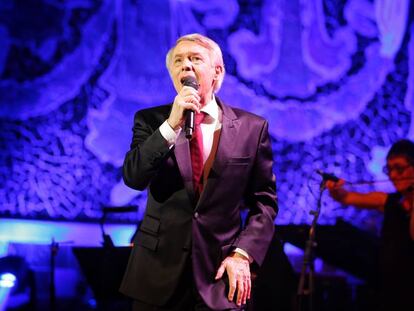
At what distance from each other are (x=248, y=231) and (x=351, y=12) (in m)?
3.29

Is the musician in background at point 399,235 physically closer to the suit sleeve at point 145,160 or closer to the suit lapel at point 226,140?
the suit lapel at point 226,140

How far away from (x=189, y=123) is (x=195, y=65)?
1.02ft

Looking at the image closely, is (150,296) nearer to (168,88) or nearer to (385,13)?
(168,88)

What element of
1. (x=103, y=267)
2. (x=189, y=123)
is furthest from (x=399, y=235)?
(x=189, y=123)

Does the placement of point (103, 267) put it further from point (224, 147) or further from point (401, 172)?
point (401, 172)

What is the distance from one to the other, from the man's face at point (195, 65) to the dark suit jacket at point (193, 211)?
0.14 metres

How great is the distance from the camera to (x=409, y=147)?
3.61 m

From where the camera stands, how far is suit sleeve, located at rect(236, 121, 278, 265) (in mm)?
1510

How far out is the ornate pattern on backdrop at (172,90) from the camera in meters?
3.85

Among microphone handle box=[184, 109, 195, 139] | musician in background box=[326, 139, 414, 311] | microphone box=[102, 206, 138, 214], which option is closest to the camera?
microphone handle box=[184, 109, 195, 139]

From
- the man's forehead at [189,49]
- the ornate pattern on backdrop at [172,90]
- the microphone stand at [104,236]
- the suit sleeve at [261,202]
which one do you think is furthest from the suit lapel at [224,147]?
the ornate pattern on backdrop at [172,90]

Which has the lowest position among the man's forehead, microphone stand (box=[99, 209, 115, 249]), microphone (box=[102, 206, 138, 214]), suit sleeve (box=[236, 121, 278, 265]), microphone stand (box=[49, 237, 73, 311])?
microphone stand (box=[49, 237, 73, 311])

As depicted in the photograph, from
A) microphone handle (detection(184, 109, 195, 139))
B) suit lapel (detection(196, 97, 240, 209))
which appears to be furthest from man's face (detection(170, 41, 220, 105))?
microphone handle (detection(184, 109, 195, 139))

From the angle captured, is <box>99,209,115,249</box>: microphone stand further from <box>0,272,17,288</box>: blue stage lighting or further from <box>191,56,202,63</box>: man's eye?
<box>191,56,202,63</box>: man's eye
